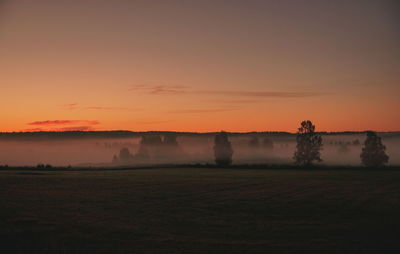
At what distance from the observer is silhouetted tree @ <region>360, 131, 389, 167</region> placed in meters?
95.9

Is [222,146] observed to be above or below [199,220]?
above

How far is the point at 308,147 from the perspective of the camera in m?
99.7

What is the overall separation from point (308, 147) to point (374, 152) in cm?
1536

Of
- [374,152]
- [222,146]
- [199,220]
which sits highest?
[222,146]

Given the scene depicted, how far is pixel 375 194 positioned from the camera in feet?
140

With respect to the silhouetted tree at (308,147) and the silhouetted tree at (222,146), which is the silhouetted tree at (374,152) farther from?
the silhouetted tree at (222,146)

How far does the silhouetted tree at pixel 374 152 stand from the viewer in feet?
315

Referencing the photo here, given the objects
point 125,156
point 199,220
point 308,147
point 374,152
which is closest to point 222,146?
point 308,147

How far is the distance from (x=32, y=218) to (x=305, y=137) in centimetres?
8197

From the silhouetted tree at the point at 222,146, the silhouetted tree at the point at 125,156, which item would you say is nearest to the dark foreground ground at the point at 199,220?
the silhouetted tree at the point at 222,146

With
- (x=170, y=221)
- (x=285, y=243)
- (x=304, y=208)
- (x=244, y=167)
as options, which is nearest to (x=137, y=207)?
(x=170, y=221)

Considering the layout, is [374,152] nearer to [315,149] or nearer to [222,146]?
[315,149]

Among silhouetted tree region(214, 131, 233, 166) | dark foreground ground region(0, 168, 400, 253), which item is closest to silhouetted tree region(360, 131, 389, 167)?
silhouetted tree region(214, 131, 233, 166)

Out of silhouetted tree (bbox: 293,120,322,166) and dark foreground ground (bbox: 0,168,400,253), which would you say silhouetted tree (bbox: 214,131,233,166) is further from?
dark foreground ground (bbox: 0,168,400,253)
